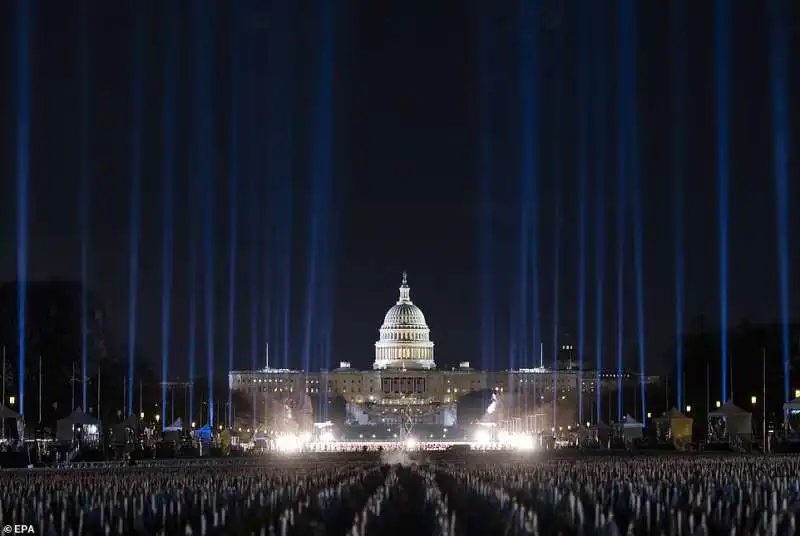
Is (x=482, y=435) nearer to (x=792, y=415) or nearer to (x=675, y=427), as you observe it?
(x=792, y=415)

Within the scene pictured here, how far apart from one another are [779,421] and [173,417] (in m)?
66.4

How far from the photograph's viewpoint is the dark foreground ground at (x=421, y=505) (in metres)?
26.3

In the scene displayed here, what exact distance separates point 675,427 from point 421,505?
59.7 m

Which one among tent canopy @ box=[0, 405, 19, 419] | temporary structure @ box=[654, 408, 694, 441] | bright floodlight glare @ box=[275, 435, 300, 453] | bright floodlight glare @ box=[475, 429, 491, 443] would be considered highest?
tent canopy @ box=[0, 405, 19, 419]

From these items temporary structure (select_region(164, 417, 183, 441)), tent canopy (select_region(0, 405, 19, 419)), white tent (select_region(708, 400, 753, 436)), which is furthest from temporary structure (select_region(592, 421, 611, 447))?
tent canopy (select_region(0, 405, 19, 419))

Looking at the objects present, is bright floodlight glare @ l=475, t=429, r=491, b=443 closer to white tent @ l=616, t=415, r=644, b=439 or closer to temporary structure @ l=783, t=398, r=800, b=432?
temporary structure @ l=783, t=398, r=800, b=432

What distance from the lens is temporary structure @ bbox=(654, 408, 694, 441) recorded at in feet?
298

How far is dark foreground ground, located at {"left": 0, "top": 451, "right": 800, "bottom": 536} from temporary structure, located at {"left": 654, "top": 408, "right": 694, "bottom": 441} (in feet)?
158

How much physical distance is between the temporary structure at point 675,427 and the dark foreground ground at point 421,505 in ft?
158

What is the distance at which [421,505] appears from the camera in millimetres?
34438

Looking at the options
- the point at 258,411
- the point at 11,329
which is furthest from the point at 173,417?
the point at 11,329

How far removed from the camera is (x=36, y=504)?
1235 inches

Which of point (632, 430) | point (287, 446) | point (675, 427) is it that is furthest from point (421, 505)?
point (287, 446)

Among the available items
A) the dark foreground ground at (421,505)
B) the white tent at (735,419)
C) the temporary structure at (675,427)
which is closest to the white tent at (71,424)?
the temporary structure at (675,427)
